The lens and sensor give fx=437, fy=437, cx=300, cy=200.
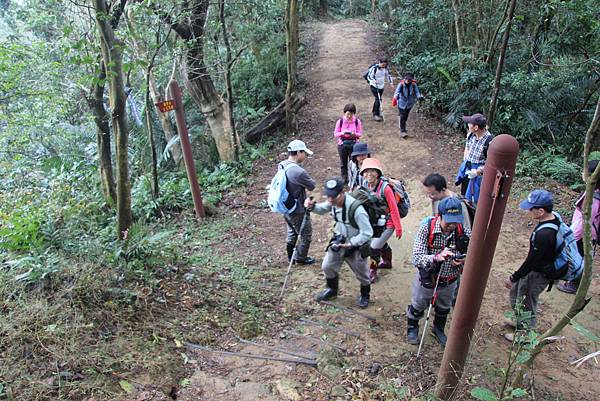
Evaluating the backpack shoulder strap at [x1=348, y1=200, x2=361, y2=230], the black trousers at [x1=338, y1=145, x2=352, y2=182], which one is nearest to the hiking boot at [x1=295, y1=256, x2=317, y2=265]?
the backpack shoulder strap at [x1=348, y1=200, x2=361, y2=230]

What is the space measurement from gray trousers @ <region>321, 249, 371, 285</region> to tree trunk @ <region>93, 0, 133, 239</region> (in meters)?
2.58

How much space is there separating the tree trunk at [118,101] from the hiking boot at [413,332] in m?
3.61

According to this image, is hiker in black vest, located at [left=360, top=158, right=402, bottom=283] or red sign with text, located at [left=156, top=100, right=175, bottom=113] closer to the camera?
hiker in black vest, located at [left=360, top=158, right=402, bottom=283]

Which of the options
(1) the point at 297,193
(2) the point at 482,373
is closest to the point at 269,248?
(1) the point at 297,193

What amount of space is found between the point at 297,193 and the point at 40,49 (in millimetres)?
8461

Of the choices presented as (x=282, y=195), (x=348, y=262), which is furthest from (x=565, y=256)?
(x=282, y=195)

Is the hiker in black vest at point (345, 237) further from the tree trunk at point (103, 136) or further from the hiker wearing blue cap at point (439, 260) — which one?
the tree trunk at point (103, 136)

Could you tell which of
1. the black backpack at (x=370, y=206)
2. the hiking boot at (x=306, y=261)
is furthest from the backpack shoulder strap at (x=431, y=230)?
the hiking boot at (x=306, y=261)

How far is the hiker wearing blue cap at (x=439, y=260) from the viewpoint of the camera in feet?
14.0

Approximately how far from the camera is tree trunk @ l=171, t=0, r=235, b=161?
10.2 meters

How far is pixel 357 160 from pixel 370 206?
1570 mm

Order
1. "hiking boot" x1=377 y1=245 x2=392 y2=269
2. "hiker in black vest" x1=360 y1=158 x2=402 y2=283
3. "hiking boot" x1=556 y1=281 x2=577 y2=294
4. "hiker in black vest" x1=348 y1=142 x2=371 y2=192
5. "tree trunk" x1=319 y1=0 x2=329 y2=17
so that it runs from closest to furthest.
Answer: "hiker in black vest" x1=360 y1=158 x2=402 y2=283, "hiking boot" x1=556 y1=281 x2=577 y2=294, "hiker in black vest" x1=348 y1=142 x2=371 y2=192, "hiking boot" x1=377 y1=245 x2=392 y2=269, "tree trunk" x1=319 y1=0 x2=329 y2=17

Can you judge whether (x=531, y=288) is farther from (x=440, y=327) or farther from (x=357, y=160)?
(x=357, y=160)

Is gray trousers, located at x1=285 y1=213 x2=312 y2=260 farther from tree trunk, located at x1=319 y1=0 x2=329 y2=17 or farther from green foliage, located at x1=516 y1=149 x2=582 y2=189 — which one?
tree trunk, located at x1=319 y1=0 x2=329 y2=17
